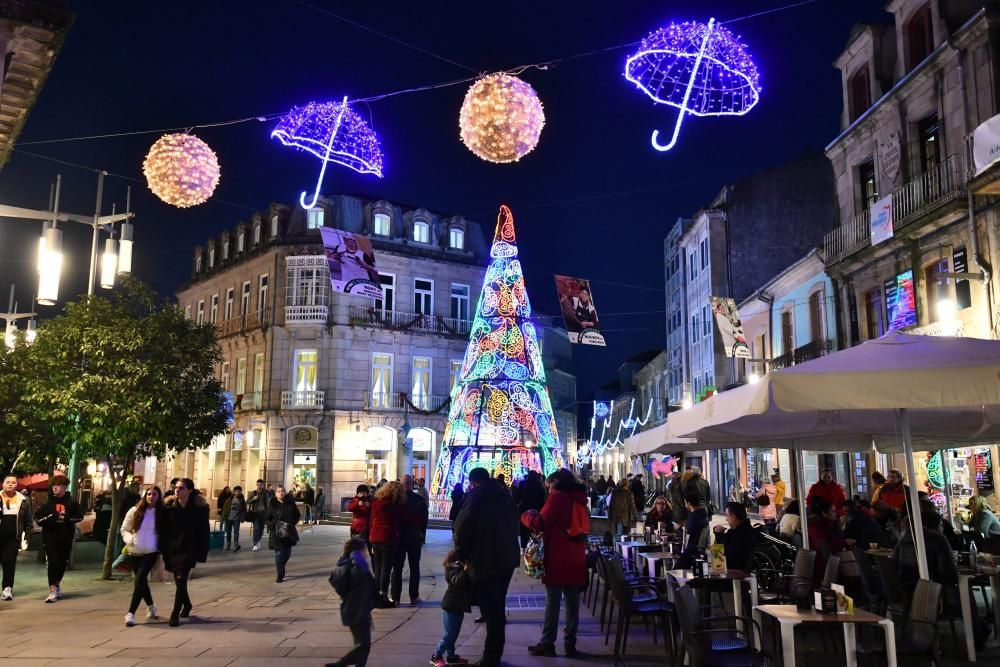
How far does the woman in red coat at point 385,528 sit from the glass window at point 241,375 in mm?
29637

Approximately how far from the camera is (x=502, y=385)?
2356cm

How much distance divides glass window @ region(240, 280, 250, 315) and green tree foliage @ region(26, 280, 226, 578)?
24.4 metres

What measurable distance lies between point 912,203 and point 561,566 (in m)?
14.8

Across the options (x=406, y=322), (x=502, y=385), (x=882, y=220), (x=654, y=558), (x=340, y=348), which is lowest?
(x=654, y=558)

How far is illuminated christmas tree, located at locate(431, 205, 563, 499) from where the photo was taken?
76.9 feet

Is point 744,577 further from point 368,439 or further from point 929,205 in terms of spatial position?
point 368,439

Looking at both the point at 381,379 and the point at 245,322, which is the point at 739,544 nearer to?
the point at 381,379

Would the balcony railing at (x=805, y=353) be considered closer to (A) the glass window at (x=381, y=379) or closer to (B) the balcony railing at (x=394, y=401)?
(B) the balcony railing at (x=394, y=401)

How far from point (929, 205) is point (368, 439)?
25.5 m

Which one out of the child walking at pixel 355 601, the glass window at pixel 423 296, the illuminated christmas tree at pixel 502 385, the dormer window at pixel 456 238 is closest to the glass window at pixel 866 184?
the illuminated christmas tree at pixel 502 385

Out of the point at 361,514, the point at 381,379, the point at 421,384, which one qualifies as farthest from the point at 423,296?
the point at 361,514

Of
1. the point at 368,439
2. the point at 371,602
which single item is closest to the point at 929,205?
the point at 371,602

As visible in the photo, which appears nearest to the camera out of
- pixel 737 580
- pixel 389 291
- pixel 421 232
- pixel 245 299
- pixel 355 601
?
pixel 355 601

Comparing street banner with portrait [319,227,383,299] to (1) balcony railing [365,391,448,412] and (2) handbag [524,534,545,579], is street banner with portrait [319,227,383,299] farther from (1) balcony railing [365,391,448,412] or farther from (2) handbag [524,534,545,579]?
(1) balcony railing [365,391,448,412]
